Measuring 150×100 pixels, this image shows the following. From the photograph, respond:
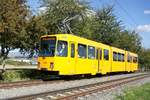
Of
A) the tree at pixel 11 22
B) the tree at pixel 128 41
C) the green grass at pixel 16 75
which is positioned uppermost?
the tree at pixel 128 41

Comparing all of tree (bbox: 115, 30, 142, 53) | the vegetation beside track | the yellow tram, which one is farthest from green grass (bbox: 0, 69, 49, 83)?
tree (bbox: 115, 30, 142, 53)

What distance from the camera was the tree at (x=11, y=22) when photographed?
2397 centimetres

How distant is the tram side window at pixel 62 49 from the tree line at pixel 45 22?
2996mm

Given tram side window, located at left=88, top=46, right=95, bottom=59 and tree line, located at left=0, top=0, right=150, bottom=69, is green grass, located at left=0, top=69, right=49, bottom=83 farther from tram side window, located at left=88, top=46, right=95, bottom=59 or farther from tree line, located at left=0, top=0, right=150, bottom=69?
tram side window, located at left=88, top=46, right=95, bottom=59

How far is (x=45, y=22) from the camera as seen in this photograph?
3447cm

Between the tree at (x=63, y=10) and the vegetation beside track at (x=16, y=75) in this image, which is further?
the tree at (x=63, y=10)

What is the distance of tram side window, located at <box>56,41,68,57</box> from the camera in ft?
85.4

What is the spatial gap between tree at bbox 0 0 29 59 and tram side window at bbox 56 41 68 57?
118 inches

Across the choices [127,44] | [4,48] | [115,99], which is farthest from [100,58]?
[127,44]

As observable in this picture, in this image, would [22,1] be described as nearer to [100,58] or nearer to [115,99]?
[100,58]

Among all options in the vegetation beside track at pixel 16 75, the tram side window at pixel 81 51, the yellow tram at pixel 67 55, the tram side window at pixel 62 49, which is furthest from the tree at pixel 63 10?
the tram side window at pixel 62 49

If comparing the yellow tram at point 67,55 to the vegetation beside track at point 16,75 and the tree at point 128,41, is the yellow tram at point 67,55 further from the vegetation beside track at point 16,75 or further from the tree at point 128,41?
the tree at point 128,41

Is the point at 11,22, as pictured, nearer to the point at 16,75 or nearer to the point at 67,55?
the point at 67,55

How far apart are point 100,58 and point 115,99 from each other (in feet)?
59.6
